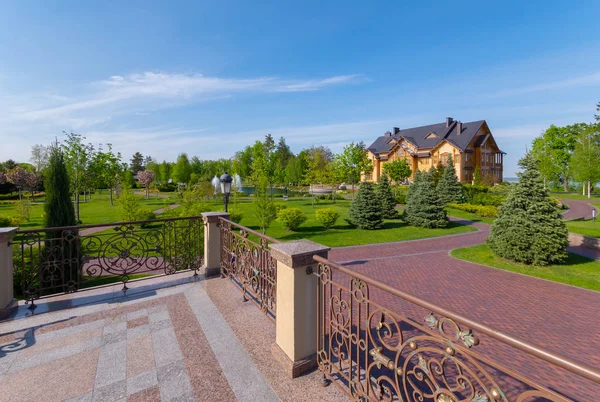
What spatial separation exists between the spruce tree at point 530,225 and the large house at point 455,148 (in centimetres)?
2875


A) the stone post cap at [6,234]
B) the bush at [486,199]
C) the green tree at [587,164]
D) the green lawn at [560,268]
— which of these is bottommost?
the green lawn at [560,268]

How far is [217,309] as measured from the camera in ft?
14.7

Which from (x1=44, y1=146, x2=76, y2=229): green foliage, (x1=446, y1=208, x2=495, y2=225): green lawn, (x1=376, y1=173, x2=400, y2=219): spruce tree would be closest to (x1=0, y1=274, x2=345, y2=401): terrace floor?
(x1=44, y1=146, x2=76, y2=229): green foliage

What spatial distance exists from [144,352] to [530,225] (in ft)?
38.7

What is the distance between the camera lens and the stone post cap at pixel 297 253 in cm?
278

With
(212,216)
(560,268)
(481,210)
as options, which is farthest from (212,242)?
(481,210)

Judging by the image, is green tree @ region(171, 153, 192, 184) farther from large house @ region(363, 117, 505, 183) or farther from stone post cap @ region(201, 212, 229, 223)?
stone post cap @ region(201, 212, 229, 223)

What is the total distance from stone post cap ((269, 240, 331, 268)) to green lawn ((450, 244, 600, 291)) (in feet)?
31.9

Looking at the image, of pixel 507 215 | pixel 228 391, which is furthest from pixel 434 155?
pixel 228 391

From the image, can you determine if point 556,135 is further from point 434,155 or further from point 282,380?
point 282,380

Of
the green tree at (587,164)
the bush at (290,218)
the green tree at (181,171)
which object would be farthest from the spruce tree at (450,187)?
the green tree at (181,171)

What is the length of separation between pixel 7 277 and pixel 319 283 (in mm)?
4581

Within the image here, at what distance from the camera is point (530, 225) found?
10008 millimetres

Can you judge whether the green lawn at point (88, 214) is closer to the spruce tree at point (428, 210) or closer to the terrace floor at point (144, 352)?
the terrace floor at point (144, 352)
